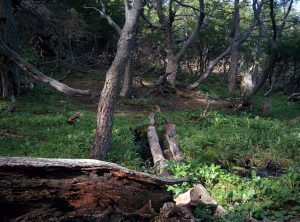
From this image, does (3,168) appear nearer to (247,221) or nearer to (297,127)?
(247,221)

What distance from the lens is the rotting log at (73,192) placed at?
4031 millimetres

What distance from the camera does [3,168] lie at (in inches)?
160

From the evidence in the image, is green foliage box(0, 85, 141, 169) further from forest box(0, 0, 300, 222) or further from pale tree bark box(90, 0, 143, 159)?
pale tree bark box(90, 0, 143, 159)

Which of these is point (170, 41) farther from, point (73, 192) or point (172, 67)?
point (73, 192)

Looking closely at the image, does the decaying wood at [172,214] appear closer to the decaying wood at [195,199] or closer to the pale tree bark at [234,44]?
the decaying wood at [195,199]

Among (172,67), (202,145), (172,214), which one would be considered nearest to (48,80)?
(172,214)

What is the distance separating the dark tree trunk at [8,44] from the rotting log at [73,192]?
34.1ft

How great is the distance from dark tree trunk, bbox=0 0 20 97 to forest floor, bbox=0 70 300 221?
0.61 metres

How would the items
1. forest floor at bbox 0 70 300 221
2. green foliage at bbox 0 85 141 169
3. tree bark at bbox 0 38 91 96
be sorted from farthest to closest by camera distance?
green foliage at bbox 0 85 141 169
tree bark at bbox 0 38 91 96
forest floor at bbox 0 70 300 221

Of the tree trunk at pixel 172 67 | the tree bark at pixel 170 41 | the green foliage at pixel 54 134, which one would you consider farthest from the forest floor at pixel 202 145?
the tree bark at pixel 170 41

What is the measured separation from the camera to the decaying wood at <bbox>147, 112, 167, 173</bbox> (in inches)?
313

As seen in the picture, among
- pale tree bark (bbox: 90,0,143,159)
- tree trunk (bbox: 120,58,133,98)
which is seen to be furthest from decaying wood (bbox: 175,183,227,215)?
→ tree trunk (bbox: 120,58,133,98)

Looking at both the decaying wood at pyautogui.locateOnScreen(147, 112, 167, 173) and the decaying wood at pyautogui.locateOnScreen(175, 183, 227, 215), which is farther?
the decaying wood at pyautogui.locateOnScreen(147, 112, 167, 173)

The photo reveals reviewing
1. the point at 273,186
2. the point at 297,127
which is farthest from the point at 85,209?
the point at 297,127
